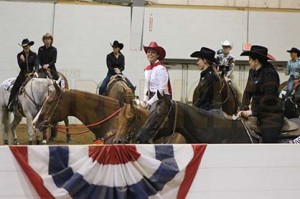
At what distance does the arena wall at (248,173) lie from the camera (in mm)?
4238

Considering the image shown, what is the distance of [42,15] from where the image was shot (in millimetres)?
14820

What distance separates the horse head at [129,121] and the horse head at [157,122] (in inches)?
10.9

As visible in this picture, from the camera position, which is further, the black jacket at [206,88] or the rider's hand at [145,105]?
the black jacket at [206,88]

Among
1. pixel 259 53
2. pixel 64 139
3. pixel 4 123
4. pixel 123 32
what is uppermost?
pixel 123 32

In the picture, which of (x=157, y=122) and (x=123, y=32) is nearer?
(x=157, y=122)

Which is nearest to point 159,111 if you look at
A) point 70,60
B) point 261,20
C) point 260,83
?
point 260,83

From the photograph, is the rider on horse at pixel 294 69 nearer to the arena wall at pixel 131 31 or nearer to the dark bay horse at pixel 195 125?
the arena wall at pixel 131 31

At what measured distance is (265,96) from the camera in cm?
538

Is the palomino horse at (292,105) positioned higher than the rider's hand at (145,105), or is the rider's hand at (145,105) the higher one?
the rider's hand at (145,105)

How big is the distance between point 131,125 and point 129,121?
4 cm

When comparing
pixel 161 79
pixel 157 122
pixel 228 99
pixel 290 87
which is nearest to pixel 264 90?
pixel 157 122

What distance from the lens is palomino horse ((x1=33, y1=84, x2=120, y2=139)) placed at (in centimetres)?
611

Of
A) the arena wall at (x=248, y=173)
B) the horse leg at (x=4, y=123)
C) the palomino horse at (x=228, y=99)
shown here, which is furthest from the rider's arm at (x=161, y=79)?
the horse leg at (x=4, y=123)

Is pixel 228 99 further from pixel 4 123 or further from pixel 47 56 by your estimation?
pixel 4 123
